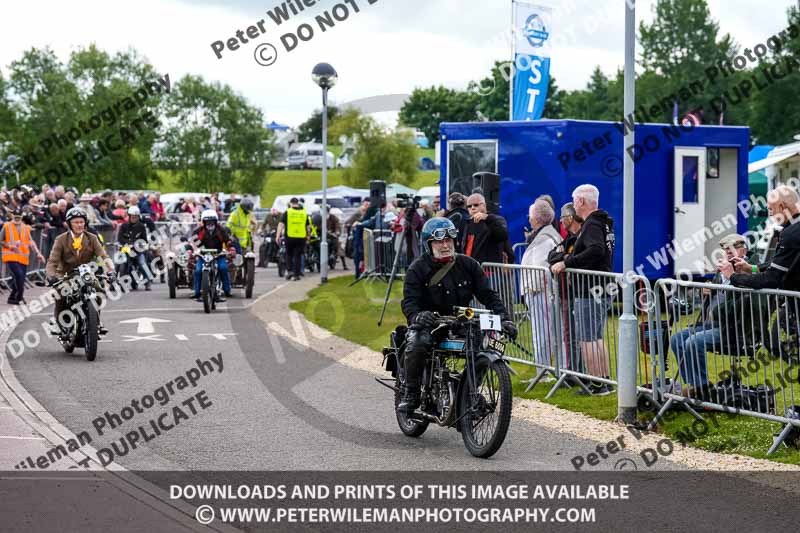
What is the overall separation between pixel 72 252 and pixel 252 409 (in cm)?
504

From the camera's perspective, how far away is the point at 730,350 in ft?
30.1

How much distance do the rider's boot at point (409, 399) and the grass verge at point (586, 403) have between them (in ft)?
6.27

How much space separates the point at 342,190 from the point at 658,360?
55765 mm

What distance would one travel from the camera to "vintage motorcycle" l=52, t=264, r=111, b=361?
562 inches

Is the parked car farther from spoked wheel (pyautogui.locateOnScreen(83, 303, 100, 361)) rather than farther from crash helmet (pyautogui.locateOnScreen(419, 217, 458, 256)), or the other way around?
crash helmet (pyautogui.locateOnScreen(419, 217, 458, 256))

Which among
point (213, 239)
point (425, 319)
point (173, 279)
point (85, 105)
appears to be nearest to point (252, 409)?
point (425, 319)

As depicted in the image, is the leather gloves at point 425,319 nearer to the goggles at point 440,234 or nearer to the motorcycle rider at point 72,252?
the goggles at point 440,234

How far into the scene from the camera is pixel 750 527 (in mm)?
6633

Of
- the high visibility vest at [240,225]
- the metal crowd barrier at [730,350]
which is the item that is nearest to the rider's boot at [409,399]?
the metal crowd barrier at [730,350]

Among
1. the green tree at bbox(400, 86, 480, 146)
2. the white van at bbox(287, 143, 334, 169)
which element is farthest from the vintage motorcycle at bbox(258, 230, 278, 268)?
the white van at bbox(287, 143, 334, 169)

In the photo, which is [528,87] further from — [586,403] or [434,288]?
[434,288]

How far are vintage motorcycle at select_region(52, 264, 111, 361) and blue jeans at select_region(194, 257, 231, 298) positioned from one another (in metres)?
6.72

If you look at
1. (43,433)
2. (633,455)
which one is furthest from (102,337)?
(633,455)

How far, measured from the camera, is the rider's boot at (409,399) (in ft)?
30.4
